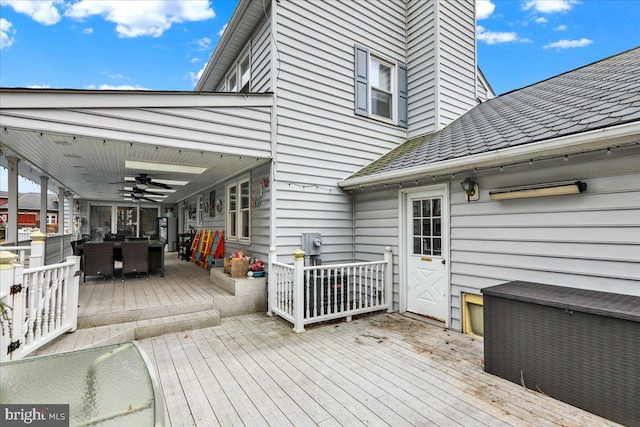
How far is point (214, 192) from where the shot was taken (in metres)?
8.72

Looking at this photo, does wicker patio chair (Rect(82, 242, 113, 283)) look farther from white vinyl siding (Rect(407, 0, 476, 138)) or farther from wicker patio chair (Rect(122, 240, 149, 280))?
white vinyl siding (Rect(407, 0, 476, 138))

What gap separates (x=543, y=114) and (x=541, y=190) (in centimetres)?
137

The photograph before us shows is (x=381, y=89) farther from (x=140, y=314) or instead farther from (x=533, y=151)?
(x=140, y=314)

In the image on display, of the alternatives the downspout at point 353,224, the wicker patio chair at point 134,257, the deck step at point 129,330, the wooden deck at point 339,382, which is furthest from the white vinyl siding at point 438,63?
the wicker patio chair at point 134,257

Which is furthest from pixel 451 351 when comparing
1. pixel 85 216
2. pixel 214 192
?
pixel 85 216

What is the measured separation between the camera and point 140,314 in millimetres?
4379

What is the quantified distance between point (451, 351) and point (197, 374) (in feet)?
9.79

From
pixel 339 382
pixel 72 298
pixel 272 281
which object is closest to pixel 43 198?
pixel 72 298

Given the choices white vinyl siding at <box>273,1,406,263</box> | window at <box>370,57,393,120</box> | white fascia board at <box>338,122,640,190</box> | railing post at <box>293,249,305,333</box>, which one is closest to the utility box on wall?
white vinyl siding at <box>273,1,406,263</box>

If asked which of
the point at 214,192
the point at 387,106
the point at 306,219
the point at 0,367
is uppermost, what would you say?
the point at 387,106

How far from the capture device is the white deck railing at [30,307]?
2.88m

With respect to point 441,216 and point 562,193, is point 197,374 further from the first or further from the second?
point 562,193

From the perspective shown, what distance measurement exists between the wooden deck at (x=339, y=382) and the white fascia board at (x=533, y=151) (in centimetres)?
234

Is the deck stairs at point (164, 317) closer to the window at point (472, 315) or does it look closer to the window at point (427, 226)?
the window at point (427, 226)
